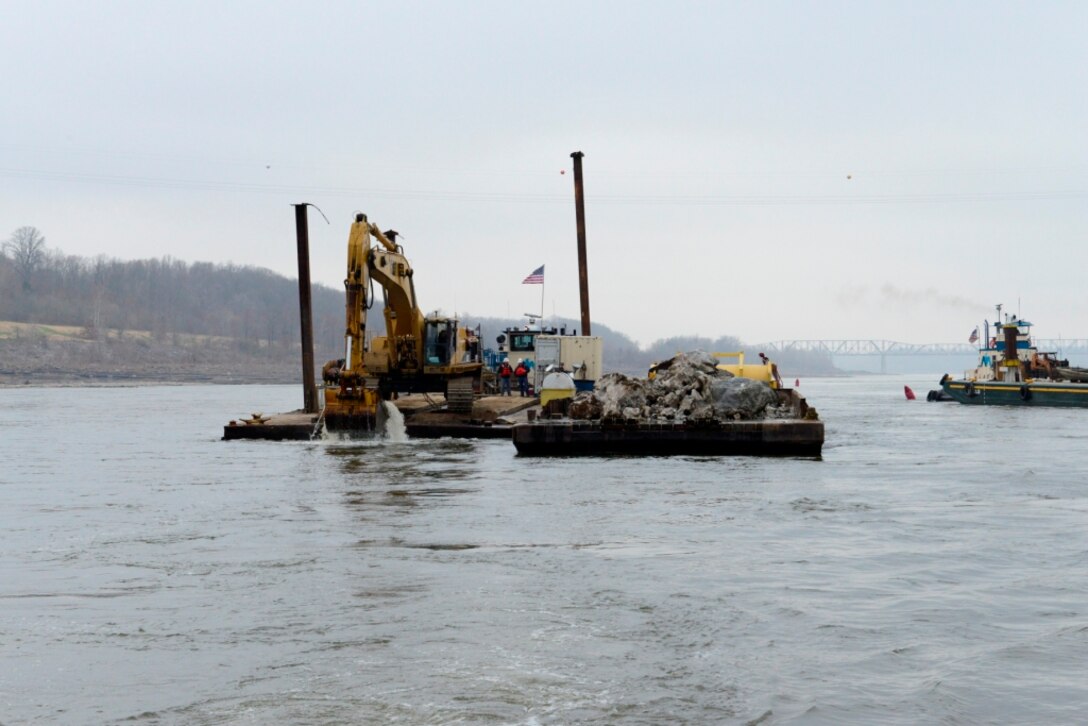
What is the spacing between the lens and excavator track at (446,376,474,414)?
1345 inches

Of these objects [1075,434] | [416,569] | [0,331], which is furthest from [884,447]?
[0,331]

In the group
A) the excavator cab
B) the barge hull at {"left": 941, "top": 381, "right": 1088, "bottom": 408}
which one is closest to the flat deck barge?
the excavator cab

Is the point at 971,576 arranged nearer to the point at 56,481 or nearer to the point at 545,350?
the point at 56,481

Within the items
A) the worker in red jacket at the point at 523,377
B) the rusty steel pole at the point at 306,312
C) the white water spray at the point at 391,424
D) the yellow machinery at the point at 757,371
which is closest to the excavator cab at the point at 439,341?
the white water spray at the point at 391,424

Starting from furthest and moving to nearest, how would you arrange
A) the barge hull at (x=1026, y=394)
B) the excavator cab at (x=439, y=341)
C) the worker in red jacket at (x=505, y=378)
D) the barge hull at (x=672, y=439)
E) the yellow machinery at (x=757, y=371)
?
1. the barge hull at (x=1026, y=394)
2. the worker in red jacket at (x=505, y=378)
3. the yellow machinery at (x=757, y=371)
4. the excavator cab at (x=439, y=341)
5. the barge hull at (x=672, y=439)

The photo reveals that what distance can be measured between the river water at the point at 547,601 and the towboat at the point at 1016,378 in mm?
38508

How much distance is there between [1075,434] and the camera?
1433 inches

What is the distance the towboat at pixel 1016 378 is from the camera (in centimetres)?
5644

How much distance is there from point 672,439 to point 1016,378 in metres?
40.8

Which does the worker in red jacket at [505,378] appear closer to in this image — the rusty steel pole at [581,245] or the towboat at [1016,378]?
the rusty steel pole at [581,245]

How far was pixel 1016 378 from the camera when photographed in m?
60.4

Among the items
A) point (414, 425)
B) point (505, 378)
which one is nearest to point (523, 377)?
point (505, 378)

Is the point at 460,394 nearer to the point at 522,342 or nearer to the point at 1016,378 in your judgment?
the point at 522,342

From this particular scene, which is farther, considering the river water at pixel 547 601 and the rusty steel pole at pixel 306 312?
the rusty steel pole at pixel 306 312
